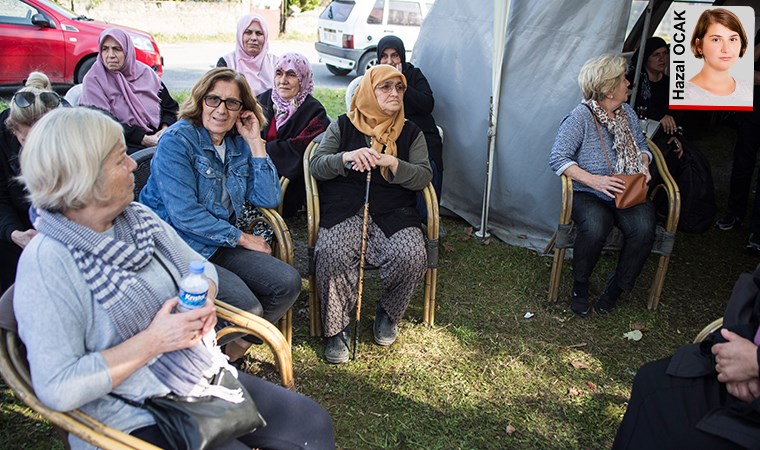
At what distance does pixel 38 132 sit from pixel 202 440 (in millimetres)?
1006

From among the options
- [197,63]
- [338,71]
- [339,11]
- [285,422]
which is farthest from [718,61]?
[197,63]

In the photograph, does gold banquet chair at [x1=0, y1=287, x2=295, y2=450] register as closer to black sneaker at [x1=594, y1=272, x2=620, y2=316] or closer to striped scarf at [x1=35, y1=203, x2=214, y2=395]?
striped scarf at [x1=35, y1=203, x2=214, y2=395]

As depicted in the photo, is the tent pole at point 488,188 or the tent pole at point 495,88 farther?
the tent pole at point 488,188

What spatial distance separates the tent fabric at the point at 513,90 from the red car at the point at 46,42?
554 cm

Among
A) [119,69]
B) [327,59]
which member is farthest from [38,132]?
[327,59]

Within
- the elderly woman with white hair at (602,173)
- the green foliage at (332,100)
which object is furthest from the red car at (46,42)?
the elderly woman with white hair at (602,173)

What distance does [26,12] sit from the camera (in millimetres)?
8555

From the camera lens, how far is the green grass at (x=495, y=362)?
2.79 metres

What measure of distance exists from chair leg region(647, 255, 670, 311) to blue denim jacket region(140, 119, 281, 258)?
2.70 meters

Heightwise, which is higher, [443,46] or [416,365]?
[443,46]

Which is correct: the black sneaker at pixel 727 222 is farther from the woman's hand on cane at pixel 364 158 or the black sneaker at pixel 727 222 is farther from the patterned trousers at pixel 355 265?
the woman's hand on cane at pixel 364 158

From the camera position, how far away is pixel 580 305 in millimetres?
3844

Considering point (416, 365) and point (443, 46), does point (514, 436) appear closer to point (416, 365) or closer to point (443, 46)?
point (416, 365)

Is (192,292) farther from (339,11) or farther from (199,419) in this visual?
(339,11)
